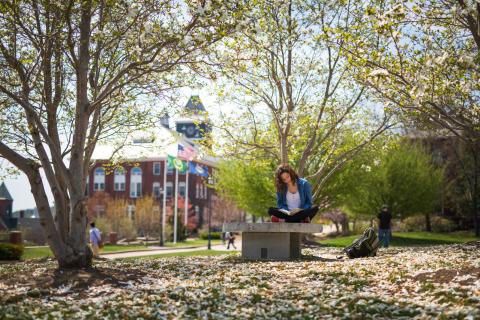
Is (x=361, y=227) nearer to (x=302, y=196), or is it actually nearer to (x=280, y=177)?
(x=302, y=196)

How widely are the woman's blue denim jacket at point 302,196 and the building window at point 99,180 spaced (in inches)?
2751

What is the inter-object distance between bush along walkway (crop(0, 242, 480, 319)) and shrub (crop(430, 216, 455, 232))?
44800 millimetres

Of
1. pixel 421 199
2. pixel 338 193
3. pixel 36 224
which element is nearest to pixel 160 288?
pixel 338 193

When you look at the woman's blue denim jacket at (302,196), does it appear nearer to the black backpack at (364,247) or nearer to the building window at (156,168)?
the black backpack at (364,247)

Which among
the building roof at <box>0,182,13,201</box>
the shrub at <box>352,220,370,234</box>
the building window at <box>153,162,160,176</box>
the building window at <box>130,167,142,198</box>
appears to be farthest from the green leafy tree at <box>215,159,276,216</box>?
the building window at <box>130,167,142,198</box>

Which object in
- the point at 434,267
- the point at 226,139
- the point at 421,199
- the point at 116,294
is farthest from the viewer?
the point at 421,199

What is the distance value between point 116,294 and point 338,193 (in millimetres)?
29995

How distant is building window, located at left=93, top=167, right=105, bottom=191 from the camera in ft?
269

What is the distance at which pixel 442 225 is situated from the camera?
5381 centimetres

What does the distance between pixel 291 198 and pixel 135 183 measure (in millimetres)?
68418

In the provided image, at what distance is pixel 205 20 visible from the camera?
11.4 m

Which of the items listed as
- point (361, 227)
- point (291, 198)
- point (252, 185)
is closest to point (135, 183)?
point (361, 227)

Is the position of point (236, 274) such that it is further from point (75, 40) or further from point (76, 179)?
point (75, 40)

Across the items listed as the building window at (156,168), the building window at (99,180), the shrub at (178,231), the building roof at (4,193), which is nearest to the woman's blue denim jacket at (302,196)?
the shrub at (178,231)
